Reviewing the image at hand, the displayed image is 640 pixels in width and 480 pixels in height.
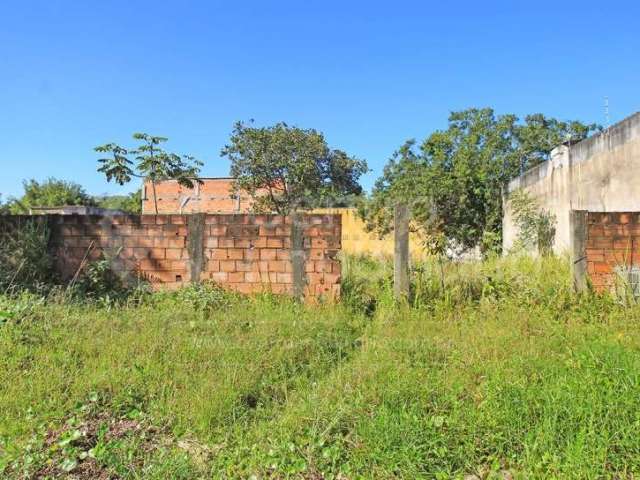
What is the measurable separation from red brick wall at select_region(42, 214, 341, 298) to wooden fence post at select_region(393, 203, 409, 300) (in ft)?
2.08

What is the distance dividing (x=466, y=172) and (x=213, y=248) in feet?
30.3

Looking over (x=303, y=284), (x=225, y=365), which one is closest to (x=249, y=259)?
(x=303, y=284)

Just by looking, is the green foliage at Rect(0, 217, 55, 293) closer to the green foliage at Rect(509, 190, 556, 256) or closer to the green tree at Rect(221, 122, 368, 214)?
the green foliage at Rect(509, 190, 556, 256)

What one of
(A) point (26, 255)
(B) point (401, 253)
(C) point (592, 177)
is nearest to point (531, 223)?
(C) point (592, 177)

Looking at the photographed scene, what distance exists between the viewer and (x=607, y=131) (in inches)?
300

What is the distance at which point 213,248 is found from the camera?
5.36 m

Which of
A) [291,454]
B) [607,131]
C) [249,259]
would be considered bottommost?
[291,454]

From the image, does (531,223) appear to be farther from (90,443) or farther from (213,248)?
(90,443)

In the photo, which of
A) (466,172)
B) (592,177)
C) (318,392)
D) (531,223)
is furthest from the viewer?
(466,172)

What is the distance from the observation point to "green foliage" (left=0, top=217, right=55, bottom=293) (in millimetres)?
5031

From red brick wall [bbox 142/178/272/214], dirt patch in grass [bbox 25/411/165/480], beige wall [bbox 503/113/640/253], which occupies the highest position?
red brick wall [bbox 142/178/272/214]

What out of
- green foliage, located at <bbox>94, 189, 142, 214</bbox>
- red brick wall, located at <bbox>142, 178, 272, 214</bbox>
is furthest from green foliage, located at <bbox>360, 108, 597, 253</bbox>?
green foliage, located at <bbox>94, 189, 142, 214</bbox>

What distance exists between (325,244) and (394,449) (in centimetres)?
296

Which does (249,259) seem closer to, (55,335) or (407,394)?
(55,335)
